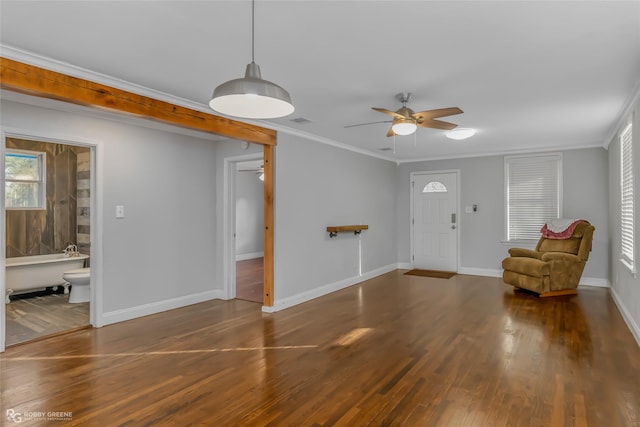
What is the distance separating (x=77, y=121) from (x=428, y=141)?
15.2 ft

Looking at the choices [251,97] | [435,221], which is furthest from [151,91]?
[435,221]

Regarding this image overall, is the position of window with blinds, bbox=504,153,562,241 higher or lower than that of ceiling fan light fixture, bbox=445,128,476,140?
lower

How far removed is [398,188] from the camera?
7.89 meters

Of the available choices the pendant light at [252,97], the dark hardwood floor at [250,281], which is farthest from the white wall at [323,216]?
the pendant light at [252,97]

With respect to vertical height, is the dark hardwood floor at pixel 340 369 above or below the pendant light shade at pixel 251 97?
below

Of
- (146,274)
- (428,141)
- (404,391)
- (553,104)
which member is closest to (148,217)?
(146,274)

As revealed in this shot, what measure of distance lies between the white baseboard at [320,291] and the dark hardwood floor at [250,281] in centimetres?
53

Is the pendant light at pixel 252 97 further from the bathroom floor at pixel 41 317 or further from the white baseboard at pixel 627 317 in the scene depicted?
the white baseboard at pixel 627 317

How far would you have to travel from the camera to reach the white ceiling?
2.05 m

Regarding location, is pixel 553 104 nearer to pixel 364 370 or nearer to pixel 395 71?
pixel 395 71

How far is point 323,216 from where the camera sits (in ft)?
18.3

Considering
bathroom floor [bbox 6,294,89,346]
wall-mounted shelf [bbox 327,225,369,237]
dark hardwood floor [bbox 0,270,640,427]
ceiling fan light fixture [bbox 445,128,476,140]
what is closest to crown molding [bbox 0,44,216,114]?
dark hardwood floor [bbox 0,270,640,427]

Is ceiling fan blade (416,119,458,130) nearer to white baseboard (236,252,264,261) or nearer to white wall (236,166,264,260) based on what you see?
white wall (236,166,264,260)

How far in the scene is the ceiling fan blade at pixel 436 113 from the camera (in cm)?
320
